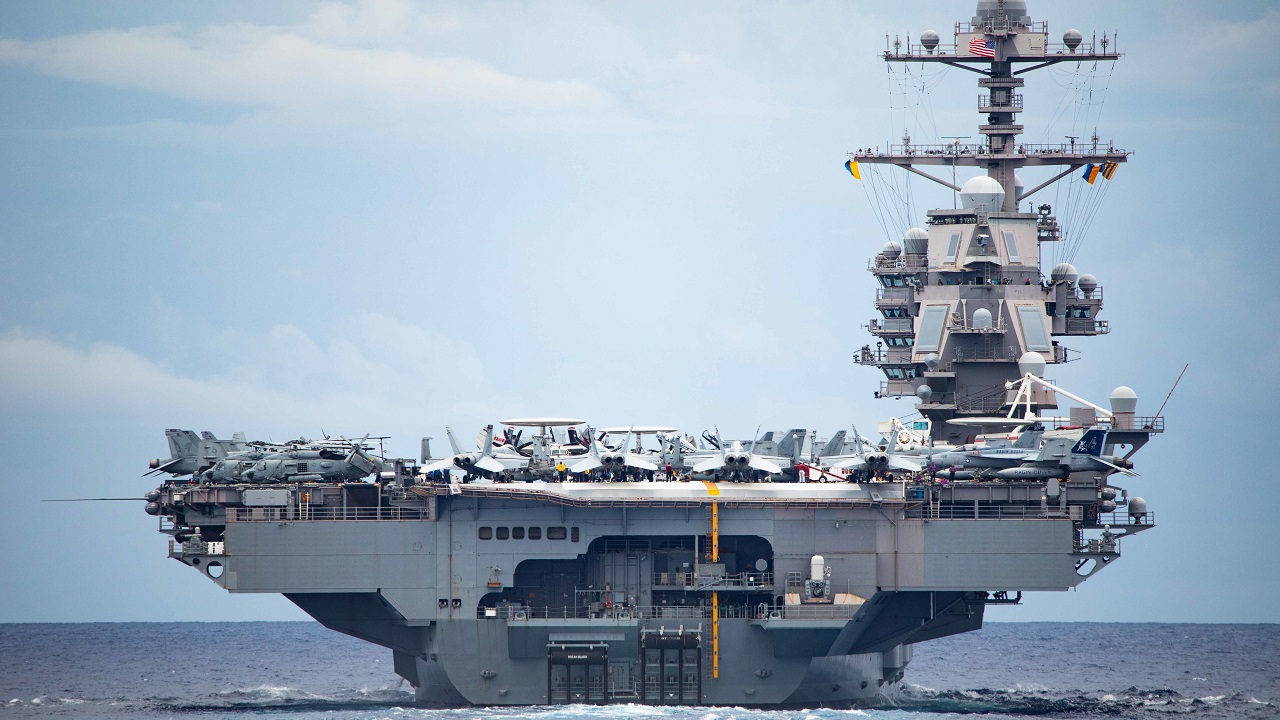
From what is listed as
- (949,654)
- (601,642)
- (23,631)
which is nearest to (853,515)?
(601,642)

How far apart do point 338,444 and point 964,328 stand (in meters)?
18.4

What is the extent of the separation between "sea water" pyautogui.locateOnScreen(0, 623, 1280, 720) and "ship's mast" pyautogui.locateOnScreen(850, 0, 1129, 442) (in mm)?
9765

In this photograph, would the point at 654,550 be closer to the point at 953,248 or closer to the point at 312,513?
the point at 312,513

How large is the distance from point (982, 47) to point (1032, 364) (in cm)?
1019

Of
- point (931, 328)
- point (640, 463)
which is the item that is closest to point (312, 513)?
point (640, 463)

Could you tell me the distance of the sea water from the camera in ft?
153

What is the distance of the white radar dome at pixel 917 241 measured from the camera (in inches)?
2105

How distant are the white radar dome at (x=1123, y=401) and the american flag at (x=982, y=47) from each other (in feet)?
38.5

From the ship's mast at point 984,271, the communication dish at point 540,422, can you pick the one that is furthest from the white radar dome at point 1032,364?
the communication dish at point 540,422

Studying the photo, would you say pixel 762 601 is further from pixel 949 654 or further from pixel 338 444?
pixel 949 654

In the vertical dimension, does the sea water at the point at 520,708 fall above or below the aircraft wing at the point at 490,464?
below

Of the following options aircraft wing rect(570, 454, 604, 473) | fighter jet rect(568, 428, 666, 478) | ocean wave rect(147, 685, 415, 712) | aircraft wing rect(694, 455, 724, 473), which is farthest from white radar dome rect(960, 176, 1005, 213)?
ocean wave rect(147, 685, 415, 712)

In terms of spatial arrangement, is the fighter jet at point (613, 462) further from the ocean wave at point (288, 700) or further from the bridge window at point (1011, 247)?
the bridge window at point (1011, 247)

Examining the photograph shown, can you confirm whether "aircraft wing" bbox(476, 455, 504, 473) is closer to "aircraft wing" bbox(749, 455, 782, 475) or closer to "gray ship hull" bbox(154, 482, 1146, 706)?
"gray ship hull" bbox(154, 482, 1146, 706)
